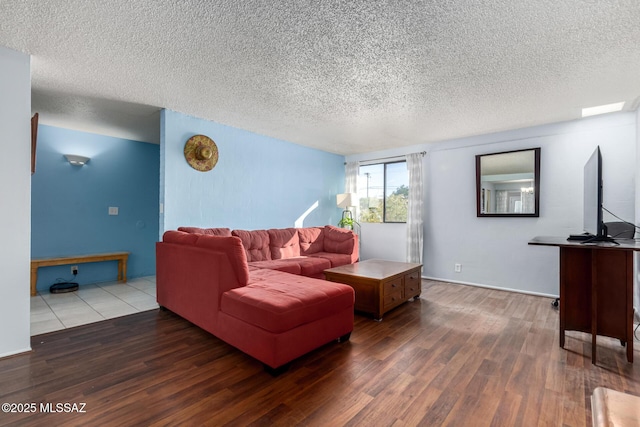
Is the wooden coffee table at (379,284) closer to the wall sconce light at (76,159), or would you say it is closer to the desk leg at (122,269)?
the desk leg at (122,269)

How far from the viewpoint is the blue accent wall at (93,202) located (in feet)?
13.8

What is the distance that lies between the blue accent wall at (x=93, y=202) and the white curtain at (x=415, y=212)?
4595 millimetres

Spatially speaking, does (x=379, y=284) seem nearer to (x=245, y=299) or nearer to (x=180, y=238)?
(x=245, y=299)

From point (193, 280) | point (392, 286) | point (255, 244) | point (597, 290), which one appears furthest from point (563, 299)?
point (255, 244)

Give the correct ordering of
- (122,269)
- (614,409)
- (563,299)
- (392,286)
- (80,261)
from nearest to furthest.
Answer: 1. (614,409)
2. (563,299)
3. (392,286)
4. (80,261)
5. (122,269)

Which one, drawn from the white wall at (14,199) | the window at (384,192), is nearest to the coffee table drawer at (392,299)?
the window at (384,192)

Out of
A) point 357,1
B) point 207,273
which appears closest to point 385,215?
point 207,273

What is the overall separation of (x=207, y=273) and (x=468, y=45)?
2749 millimetres

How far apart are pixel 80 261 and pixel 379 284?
4.25m

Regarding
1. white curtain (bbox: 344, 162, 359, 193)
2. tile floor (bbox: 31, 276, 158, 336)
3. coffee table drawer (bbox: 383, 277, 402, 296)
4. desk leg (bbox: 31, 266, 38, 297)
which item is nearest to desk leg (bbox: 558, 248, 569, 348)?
coffee table drawer (bbox: 383, 277, 402, 296)

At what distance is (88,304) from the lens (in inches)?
139

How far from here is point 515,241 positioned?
418 centimetres

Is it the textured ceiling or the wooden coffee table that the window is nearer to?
the textured ceiling

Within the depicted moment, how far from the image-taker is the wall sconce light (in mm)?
4293
